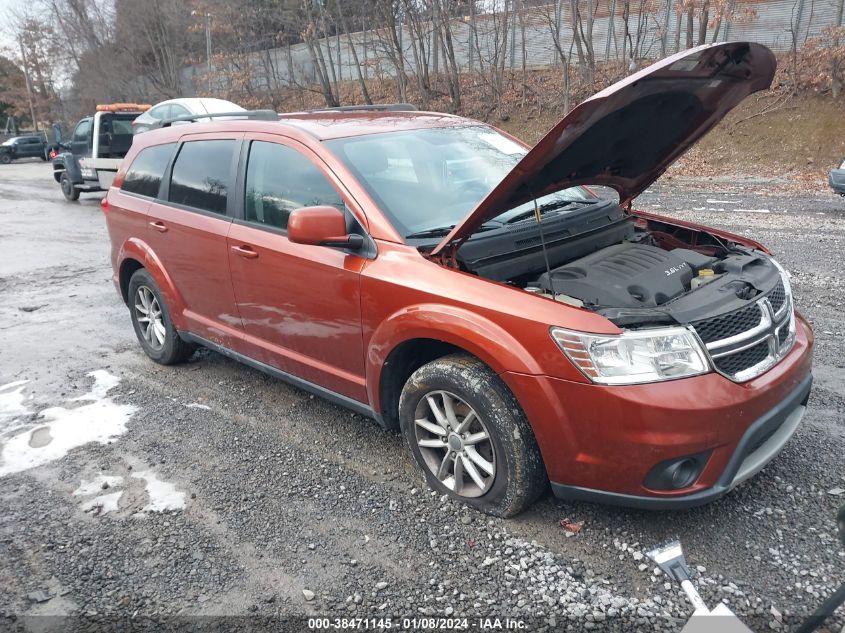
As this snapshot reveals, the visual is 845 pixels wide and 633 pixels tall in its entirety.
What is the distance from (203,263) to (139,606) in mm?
2315

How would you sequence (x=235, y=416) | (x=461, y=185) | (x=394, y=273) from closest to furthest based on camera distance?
1. (x=394, y=273)
2. (x=461, y=185)
3. (x=235, y=416)

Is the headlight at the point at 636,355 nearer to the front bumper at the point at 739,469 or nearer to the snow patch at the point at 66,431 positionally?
the front bumper at the point at 739,469

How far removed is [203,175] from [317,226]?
1677 mm

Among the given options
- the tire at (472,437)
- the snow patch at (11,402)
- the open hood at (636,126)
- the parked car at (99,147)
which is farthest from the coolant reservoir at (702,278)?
the parked car at (99,147)

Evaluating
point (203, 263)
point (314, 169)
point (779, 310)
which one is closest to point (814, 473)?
point (779, 310)

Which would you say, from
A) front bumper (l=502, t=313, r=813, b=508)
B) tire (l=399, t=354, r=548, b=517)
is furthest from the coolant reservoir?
tire (l=399, t=354, r=548, b=517)

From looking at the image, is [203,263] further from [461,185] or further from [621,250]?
[621,250]

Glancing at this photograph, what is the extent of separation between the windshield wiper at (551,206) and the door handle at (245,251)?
1538mm

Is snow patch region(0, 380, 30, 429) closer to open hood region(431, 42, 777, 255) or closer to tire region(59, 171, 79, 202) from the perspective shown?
open hood region(431, 42, 777, 255)

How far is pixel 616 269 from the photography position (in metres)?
3.26

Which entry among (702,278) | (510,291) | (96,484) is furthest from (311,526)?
(702,278)

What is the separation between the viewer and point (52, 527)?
329cm

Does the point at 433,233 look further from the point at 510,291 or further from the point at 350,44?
the point at 350,44

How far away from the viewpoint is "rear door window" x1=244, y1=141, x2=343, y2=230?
369cm
